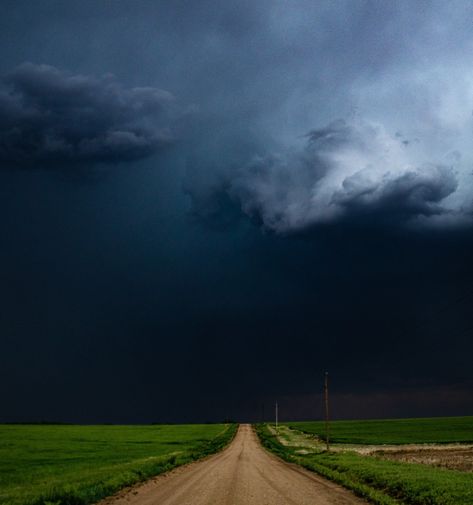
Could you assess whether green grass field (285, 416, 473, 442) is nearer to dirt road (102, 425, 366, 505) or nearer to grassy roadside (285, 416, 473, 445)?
grassy roadside (285, 416, 473, 445)

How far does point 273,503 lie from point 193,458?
3400 centimetres

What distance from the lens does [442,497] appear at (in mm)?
22078

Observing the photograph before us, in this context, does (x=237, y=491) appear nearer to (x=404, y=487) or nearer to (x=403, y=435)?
(x=404, y=487)

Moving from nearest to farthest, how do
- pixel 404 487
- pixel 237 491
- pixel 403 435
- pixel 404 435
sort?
pixel 237 491, pixel 404 487, pixel 404 435, pixel 403 435

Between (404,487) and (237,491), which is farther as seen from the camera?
(404,487)

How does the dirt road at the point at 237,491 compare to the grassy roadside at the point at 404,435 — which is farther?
the grassy roadside at the point at 404,435

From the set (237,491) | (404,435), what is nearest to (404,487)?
(237,491)

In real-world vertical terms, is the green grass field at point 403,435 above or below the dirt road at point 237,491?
below

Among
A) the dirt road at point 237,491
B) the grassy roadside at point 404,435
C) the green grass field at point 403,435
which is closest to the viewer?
the dirt road at point 237,491

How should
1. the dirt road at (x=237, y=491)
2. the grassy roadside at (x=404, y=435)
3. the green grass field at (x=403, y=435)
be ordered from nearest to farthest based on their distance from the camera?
1. the dirt road at (x=237, y=491)
2. the grassy roadside at (x=404, y=435)
3. the green grass field at (x=403, y=435)

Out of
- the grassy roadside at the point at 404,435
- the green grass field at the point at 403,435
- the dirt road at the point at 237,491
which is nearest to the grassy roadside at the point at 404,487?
the dirt road at the point at 237,491

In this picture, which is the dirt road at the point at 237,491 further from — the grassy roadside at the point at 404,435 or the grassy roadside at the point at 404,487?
the grassy roadside at the point at 404,435

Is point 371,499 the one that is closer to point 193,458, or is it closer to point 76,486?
point 76,486

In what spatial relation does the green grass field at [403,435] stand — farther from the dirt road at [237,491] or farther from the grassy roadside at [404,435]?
the dirt road at [237,491]
